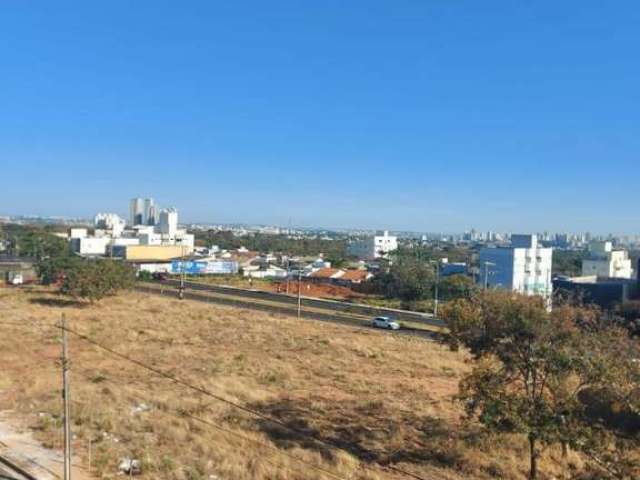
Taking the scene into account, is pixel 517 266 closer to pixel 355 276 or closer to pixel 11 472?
pixel 355 276

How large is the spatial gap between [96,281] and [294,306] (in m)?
16.4

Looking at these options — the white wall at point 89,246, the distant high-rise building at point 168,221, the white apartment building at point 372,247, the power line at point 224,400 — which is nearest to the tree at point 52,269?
the power line at point 224,400

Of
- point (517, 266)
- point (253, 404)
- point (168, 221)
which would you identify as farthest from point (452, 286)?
point (168, 221)

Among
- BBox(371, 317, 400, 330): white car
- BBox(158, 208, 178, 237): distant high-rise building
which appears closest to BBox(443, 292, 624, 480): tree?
BBox(371, 317, 400, 330): white car

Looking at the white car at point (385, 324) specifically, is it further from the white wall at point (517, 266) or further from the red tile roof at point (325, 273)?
the red tile roof at point (325, 273)

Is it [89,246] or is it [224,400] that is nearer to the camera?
[224,400]

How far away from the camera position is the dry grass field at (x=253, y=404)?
1358 cm

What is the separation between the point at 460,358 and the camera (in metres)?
30.2

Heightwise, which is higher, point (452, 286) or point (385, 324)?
point (452, 286)

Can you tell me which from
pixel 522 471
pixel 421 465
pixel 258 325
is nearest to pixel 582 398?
pixel 522 471

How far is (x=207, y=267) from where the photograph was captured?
85.2 metres

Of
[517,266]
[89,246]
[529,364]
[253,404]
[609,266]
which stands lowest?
[89,246]

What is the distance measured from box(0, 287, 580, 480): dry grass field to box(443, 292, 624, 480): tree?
207 cm

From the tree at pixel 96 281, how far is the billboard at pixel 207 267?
36388mm
